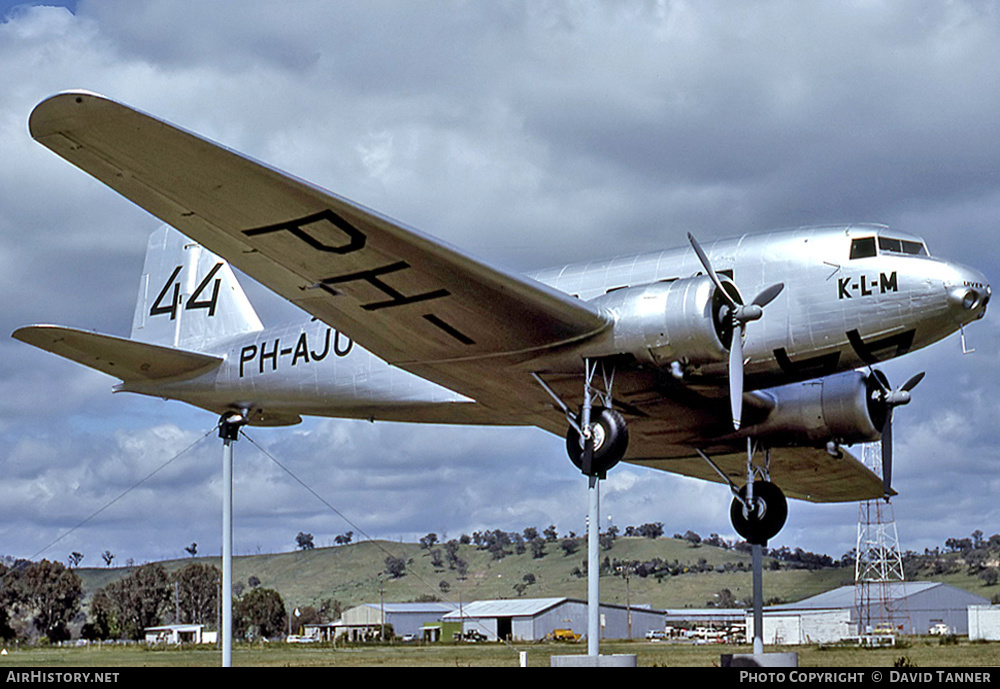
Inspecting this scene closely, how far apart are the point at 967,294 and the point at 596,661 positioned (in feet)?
25.4

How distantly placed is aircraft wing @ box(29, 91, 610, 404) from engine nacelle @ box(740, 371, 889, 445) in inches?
225

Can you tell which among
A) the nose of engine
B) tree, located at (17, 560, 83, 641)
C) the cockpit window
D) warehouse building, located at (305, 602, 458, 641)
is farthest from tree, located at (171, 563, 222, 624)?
the nose of engine

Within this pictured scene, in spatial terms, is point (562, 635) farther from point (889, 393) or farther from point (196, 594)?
point (889, 393)

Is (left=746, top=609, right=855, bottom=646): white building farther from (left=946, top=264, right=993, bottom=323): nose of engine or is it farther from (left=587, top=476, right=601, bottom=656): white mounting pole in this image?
(left=587, top=476, right=601, bottom=656): white mounting pole

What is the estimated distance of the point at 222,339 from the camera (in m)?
23.9

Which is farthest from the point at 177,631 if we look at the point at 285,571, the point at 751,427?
the point at 751,427

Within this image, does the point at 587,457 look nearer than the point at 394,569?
Yes

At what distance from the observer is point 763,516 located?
21.0 m

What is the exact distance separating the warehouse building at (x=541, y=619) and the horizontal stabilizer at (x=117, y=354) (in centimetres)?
5264

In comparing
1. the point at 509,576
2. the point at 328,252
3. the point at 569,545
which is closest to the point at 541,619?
the point at 509,576

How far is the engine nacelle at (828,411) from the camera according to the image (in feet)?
67.3

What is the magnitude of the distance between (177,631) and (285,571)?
62474 millimetres

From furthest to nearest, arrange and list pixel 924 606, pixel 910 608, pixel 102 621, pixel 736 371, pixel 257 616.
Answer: pixel 257 616 → pixel 102 621 → pixel 924 606 → pixel 910 608 → pixel 736 371
